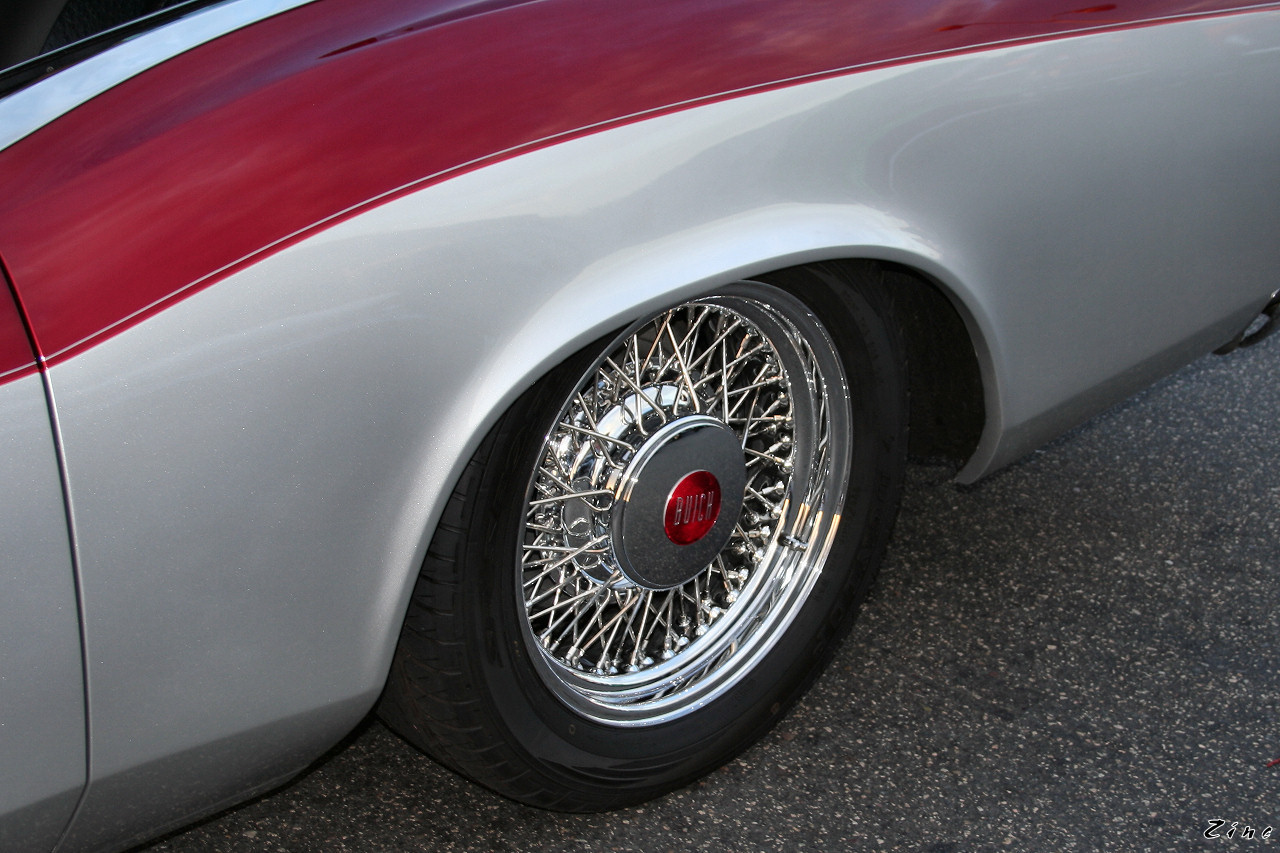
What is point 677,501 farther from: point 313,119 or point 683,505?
point 313,119

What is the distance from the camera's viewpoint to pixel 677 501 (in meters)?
1.81

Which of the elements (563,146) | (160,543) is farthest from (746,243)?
(160,543)

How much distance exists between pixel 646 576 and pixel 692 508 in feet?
0.42

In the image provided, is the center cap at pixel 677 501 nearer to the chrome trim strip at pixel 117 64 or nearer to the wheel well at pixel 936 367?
the wheel well at pixel 936 367

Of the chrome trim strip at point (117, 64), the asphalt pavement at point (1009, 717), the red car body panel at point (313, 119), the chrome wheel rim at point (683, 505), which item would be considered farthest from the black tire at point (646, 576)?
the chrome trim strip at point (117, 64)

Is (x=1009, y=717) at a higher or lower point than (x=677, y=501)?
lower

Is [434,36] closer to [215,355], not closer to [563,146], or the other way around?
[563,146]

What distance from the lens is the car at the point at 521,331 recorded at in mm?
1149

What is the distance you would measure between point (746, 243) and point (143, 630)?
2.69 feet

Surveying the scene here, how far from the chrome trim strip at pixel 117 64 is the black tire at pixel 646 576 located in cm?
53

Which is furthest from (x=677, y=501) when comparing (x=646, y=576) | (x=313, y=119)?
(x=313, y=119)

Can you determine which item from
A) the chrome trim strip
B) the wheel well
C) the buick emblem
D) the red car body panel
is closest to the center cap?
the buick emblem

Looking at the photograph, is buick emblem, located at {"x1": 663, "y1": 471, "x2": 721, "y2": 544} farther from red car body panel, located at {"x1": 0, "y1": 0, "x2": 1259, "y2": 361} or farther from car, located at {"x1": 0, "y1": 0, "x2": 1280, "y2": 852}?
red car body panel, located at {"x1": 0, "y1": 0, "x2": 1259, "y2": 361}

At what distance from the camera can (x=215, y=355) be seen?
115 centimetres
